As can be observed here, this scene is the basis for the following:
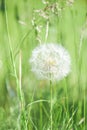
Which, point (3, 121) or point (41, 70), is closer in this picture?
point (41, 70)

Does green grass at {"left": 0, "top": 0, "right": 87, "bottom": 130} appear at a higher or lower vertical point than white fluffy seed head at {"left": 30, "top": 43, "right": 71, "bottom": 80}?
lower

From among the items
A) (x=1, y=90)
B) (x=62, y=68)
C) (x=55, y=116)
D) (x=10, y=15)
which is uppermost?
(x=62, y=68)

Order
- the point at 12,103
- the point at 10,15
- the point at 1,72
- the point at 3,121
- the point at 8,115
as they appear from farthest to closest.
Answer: the point at 10,15
the point at 1,72
the point at 12,103
the point at 8,115
the point at 3,121

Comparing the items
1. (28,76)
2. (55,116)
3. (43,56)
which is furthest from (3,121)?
(28,76)

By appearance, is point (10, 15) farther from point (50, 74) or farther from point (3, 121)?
point (50, 74)

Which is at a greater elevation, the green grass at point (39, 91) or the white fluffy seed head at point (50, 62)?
the white fluffy seed head at point (50, 62)

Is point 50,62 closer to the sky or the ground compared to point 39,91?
closer to the sky

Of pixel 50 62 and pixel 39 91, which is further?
pixel 39 91

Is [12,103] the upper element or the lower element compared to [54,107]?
lower
